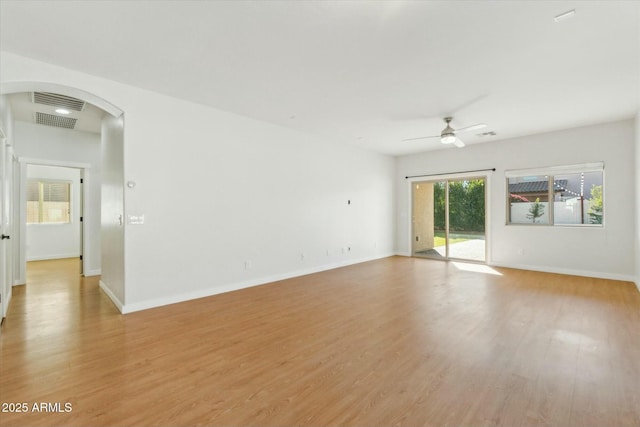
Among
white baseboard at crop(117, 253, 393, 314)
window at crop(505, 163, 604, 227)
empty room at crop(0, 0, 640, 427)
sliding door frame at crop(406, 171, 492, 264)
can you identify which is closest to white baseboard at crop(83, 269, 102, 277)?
empty room at crop(0, 0, 640, 427)

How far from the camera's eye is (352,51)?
2836 mm

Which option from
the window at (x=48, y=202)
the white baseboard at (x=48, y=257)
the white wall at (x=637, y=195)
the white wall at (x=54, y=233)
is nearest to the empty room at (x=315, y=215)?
the white wall at (x=637, y=195)

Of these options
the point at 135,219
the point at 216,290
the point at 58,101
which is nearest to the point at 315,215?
the point at 216,290

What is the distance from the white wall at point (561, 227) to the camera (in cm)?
509

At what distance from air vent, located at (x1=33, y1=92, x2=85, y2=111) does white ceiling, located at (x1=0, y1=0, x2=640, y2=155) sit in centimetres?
119

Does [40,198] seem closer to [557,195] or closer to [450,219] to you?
[450,219]

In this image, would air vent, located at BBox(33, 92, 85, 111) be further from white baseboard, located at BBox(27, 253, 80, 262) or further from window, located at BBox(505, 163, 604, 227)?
window, located at BBox(505, 163, 604, 227)

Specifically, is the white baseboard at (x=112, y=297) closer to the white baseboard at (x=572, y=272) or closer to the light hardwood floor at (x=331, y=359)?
the light hardwood floor at (x=331, y=359)

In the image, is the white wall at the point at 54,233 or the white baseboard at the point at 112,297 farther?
the white wall at the point at 54,233

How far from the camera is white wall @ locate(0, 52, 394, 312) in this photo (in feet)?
11.9

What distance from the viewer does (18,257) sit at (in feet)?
16.1

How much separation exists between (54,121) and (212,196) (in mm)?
3521

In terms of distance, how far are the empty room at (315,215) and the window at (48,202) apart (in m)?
1.33

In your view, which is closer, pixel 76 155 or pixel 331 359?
pixel 331 359
